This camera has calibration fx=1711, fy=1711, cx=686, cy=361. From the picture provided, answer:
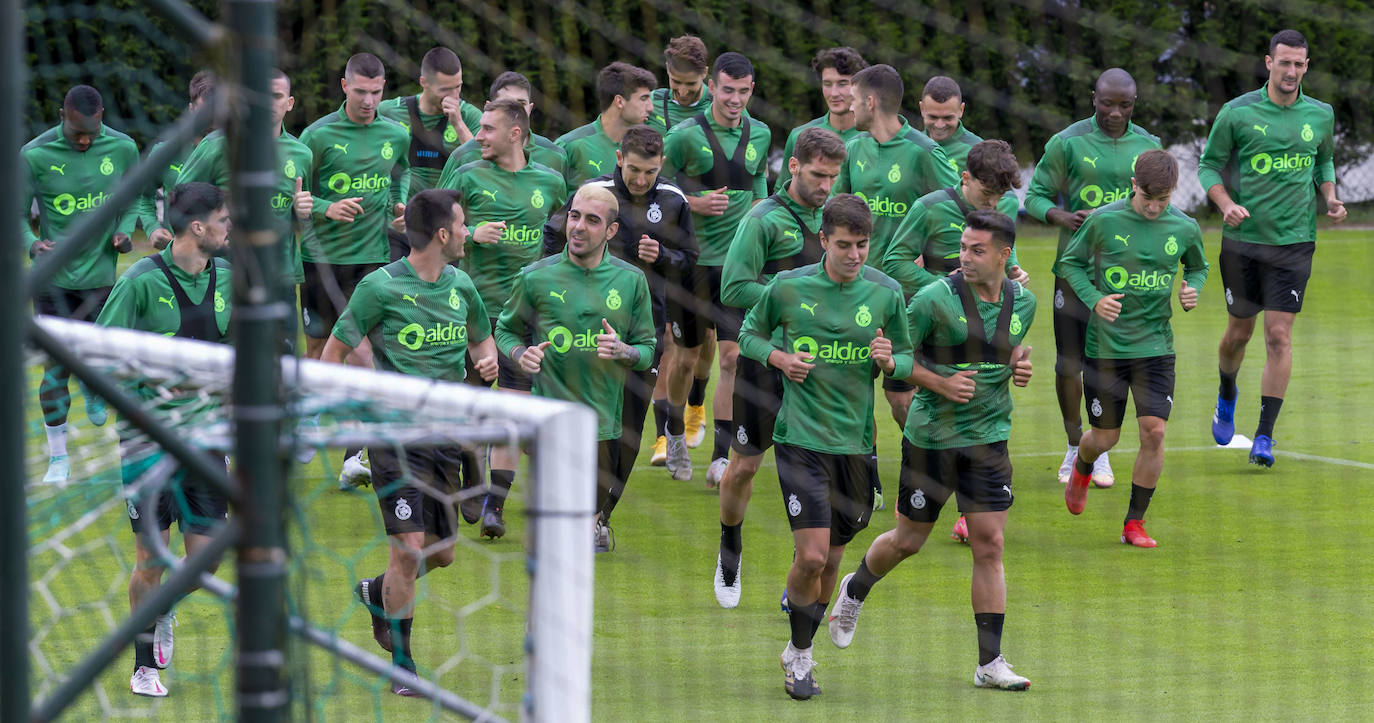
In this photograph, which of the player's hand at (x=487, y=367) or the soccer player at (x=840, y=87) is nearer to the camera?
the player's hand at (x=487, y=367)

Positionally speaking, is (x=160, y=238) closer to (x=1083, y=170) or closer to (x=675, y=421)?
(x=675, y=421)

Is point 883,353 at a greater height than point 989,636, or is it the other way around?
point 883,353

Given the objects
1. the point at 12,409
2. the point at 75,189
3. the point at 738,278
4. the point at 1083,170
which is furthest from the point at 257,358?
the point at 1083,170

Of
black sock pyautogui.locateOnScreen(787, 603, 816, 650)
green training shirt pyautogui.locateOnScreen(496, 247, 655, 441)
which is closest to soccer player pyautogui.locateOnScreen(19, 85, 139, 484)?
green training shirt pyautogui.locateOnScreen(496, 247, 655, 441)

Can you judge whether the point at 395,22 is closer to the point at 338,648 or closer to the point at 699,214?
the point at 699,214

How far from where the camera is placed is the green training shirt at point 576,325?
22.2ft

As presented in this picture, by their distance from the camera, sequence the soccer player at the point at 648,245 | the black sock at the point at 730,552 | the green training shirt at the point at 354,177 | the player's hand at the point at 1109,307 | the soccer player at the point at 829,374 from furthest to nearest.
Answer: the green training shirt at the point at 354,177 → the player's hand at the point at 1109,307 → the soccer player at the point at 648,245 → the black sock at the point at 730,552 → the soccer player at the point at 829,374

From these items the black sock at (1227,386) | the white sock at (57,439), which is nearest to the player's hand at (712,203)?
the black sock at (1227,386)

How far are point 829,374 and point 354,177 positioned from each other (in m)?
3.94

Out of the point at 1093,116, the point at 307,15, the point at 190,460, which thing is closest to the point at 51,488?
the point at 190,460

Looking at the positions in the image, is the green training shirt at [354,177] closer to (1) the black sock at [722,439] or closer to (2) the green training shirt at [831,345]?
(1) the black sock at [722,439]

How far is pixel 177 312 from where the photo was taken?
596 centimetres

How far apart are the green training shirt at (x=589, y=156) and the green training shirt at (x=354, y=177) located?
881 mm

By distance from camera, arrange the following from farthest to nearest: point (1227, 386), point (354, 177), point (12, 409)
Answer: point (1227, 386) → point (354, 177) → point (12, 409)
